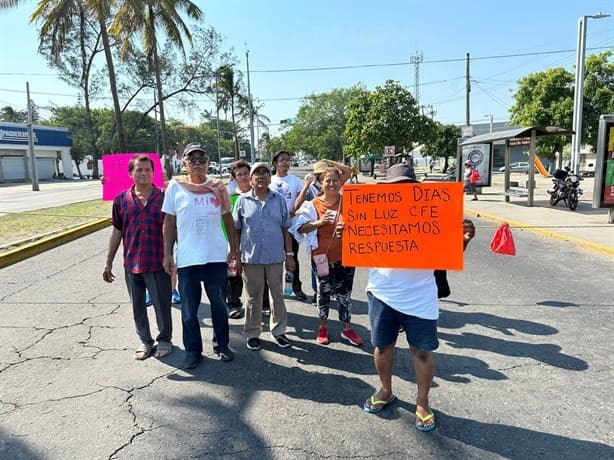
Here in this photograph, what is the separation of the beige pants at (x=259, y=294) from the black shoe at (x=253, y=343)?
27mm

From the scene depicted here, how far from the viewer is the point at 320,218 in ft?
12.4

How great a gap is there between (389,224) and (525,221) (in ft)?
33.2

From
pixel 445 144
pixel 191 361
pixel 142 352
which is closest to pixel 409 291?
pixel 191 361

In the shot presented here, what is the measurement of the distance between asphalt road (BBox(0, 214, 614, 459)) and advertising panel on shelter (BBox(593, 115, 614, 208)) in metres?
6.24

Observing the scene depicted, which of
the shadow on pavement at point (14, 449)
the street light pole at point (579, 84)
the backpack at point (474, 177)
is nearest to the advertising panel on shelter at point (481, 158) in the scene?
the backpack at point (474, 177)

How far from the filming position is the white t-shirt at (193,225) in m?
3.48

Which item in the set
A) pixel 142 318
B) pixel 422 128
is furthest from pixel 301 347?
pixel 422 128

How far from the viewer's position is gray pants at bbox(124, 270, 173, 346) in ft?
12.4

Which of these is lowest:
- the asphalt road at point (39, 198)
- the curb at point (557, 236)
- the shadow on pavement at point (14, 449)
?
the shadow on pavement at point (14, 449)

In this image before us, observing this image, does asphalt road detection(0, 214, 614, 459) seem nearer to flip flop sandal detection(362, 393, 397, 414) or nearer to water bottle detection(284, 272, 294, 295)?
flip flop sandal detection(362, 393, 397, 414)

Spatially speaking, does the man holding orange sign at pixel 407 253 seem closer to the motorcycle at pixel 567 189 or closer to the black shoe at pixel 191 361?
the black shoe at pixel 191 361

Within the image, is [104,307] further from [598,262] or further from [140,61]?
[140,61]

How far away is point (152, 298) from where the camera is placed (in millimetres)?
3846

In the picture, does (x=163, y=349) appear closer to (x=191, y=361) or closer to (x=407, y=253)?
(x=191, y=361)
